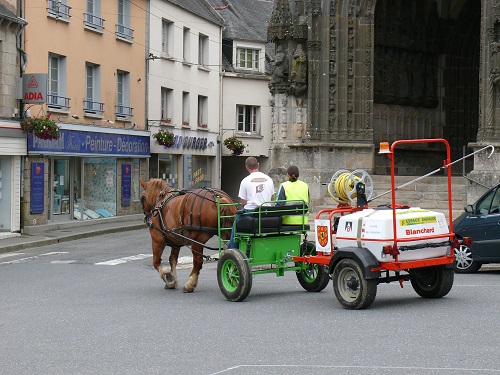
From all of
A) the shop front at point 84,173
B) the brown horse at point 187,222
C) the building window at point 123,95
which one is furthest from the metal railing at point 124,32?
the brown horse at point 187,222

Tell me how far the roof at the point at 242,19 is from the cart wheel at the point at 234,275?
3360 centimetres

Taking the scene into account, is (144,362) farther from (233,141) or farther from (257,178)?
(233,141)

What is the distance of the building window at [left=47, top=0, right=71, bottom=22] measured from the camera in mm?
29516

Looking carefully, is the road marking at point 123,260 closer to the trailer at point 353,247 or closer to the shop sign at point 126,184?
the trailer at point 353,247

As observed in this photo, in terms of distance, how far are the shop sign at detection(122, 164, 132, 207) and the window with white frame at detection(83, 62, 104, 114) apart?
2.90m

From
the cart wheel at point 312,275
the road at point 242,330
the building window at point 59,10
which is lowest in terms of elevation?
the road at point 242,330

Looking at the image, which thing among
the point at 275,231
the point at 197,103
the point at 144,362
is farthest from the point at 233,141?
the point at 144,362

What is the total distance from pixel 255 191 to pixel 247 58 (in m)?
33.8

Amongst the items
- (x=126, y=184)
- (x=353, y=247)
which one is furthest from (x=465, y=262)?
(x=126, y=184)

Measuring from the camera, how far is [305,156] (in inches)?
1041

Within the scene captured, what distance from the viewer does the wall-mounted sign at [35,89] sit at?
26.8 metres

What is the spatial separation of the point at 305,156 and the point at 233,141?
57.2 feet

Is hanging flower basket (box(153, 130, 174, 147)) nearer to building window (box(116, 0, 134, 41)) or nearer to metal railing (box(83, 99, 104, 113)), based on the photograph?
building window (box(116, 0, 134, 41))

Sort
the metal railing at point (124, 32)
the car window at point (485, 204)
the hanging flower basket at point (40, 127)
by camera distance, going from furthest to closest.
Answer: the metal railing at point (124, 32) < the hanging flower basket at point (40, 127) < the car window at point (485, 204)
